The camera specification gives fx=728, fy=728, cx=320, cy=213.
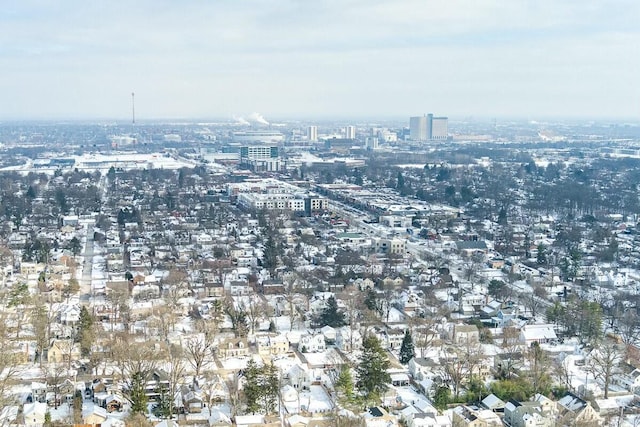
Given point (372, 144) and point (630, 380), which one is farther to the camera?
point (372, 144)

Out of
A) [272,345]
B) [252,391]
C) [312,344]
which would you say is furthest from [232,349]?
[252,391]

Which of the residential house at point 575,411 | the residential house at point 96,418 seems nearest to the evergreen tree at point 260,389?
the residential house at point 96,418

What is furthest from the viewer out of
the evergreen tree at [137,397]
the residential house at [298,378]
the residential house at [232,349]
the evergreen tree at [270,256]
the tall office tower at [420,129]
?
the tall office tower at [420,129]

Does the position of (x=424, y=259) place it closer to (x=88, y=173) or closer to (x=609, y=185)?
(x=609, y=185)

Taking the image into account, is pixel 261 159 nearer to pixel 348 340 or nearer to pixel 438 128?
pixel 438 128

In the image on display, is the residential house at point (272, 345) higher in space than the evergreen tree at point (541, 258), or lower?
lower

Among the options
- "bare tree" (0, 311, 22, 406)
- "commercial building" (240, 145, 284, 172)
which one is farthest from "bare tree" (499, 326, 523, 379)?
"commercial building" (240, 145, 284, 172)

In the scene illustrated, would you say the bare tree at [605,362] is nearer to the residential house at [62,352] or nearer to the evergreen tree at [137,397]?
the evergreen tree at [137,397]
